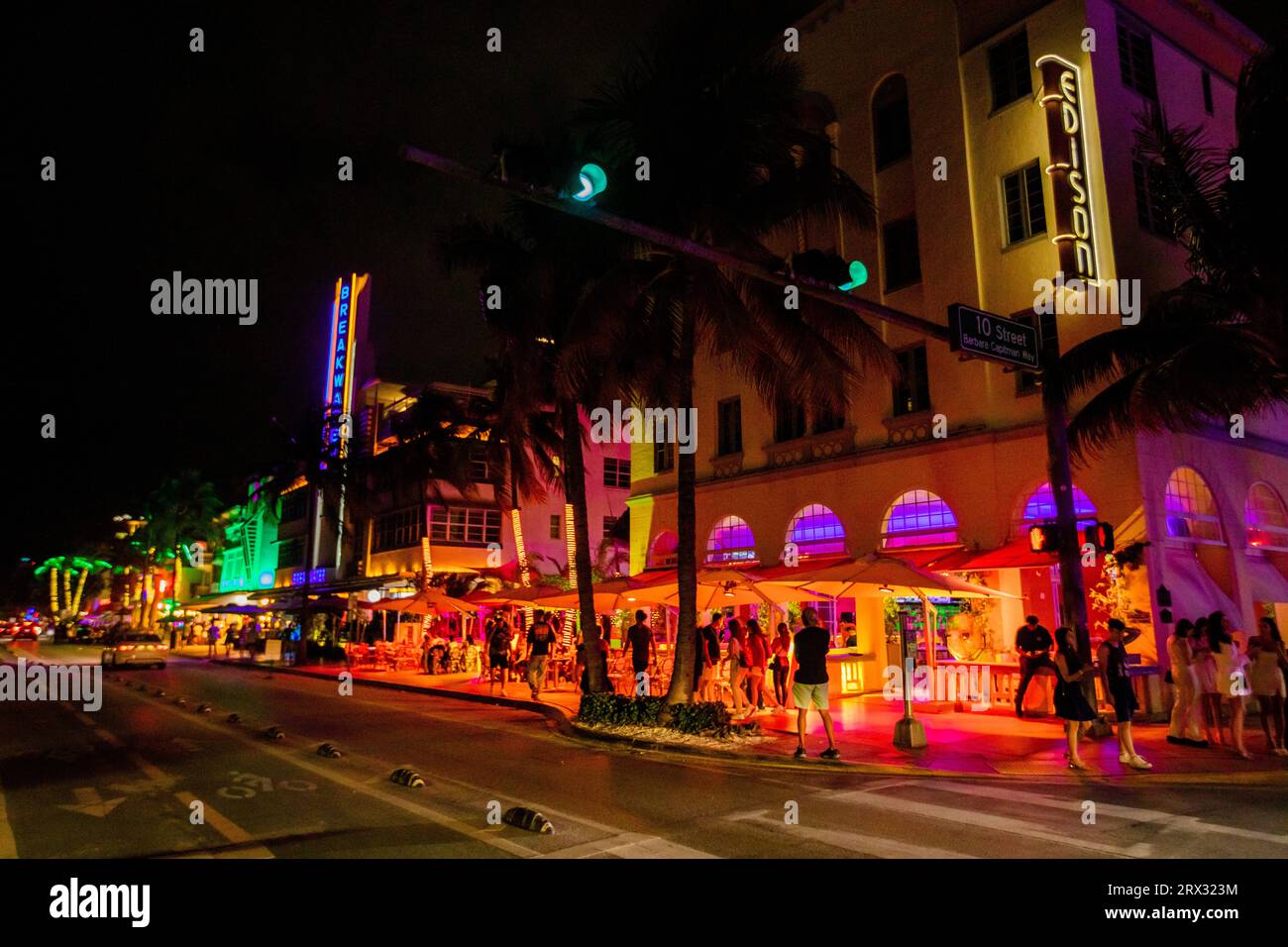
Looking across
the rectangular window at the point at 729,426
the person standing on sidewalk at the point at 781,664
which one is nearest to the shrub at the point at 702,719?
the person standing on sidewalk at the point at 781,664

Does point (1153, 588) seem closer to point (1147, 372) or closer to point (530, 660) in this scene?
point (1147, 372)

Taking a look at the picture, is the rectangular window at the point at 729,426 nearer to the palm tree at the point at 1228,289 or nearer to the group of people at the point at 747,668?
the group of people at the point at 747,668

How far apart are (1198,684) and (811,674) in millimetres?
5441

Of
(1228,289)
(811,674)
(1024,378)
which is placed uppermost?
(1228,289)

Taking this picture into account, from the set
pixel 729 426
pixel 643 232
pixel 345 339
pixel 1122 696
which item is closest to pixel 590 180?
pixel 643 232

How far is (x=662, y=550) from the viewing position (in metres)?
28.0

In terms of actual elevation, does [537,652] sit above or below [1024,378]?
below

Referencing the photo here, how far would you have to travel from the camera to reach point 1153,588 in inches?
634

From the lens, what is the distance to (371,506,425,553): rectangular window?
4206cm

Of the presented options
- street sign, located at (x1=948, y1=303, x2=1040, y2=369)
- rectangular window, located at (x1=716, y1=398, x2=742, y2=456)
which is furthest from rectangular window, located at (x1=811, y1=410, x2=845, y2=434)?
street sign, located at (x1=948, y1=303, x2=1040, y2=369)

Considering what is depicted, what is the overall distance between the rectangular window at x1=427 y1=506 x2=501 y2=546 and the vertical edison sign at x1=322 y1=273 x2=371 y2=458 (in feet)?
27.7

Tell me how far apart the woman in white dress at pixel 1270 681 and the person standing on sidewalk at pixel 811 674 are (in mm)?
5629

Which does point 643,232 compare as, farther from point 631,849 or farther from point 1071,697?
point 1071,697
